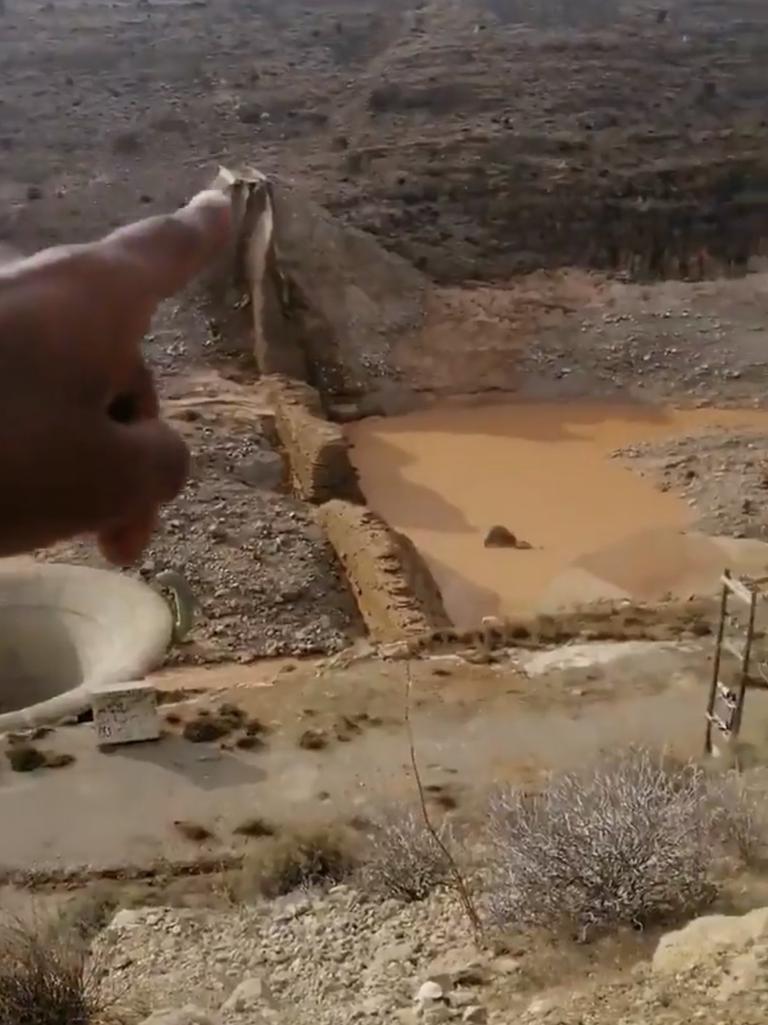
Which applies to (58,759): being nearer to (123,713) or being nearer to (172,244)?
(123,713)

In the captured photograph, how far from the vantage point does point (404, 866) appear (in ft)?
23.2

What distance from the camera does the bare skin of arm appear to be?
→ 1277 millimetres

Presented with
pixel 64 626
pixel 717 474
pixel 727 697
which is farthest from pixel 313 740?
pixel 717 474

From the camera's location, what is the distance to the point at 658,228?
31172mm

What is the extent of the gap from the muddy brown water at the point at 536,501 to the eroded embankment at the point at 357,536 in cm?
107

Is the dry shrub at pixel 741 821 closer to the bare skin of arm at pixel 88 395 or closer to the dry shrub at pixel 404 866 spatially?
the dry shrub at pixel 404 866

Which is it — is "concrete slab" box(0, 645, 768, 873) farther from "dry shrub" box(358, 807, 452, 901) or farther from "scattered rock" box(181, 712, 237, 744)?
"dry shrub" box(358, 807, 452, 901)

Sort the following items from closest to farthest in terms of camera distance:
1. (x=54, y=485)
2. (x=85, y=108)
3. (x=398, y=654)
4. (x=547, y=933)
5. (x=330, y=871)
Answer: (x=54, y=485) → (x=547, y=933) → (x=330, y=871) → (x=398, y=654) → (x=85, y=108)

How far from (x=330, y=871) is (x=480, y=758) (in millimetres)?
2343

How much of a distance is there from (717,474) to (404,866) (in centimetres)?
1502

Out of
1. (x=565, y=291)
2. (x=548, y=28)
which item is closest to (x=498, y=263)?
(x=565, y=291)

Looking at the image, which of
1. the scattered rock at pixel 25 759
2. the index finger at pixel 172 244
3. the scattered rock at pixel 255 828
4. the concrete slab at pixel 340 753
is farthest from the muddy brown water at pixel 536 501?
the index finger at pixel 172 244

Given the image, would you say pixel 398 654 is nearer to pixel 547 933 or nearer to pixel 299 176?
pixel 547 933

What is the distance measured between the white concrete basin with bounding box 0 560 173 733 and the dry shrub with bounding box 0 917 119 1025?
5.23 m
